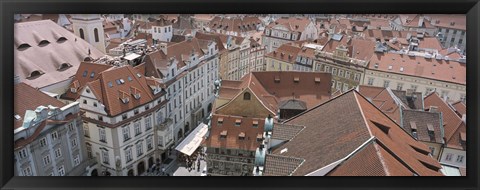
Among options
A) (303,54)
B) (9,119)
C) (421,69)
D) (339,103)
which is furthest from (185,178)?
(303,54)

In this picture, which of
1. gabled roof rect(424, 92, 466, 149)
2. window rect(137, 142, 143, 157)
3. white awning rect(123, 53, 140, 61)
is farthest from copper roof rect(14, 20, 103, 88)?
gabled roof rect(424, 92, 466, 149)

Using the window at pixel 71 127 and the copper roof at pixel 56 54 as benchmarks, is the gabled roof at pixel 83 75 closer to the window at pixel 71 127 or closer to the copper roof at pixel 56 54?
the copper roof at pixel 56 54

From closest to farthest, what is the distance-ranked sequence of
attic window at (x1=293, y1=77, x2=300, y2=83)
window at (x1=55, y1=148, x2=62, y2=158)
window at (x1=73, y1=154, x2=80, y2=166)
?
window at (x1=55, y1=148, x2=62, y2=158)
window at (x1=73, y1=154, x2=80, y2=166)
attic window at (x1=293, y1=77, x2=300, y2=83)

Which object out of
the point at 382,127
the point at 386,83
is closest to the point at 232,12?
the point at 382,127

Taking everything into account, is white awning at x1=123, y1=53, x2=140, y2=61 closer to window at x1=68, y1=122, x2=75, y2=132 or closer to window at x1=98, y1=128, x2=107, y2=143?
window at x1=98, y1=128, x2=107, y2=143

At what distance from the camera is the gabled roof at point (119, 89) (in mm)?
5609

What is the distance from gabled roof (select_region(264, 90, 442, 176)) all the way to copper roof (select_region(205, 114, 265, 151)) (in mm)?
1291

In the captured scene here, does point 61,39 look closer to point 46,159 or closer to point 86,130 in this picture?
point 86,130

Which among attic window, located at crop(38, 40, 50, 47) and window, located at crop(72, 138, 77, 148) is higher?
attic window, located at crop(38, 40, 50, 47)

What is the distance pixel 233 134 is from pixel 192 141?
1528 mm

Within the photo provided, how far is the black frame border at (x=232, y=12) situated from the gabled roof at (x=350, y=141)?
20.5 inches

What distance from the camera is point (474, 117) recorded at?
1880mm

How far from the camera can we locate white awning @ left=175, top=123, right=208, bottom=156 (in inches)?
273

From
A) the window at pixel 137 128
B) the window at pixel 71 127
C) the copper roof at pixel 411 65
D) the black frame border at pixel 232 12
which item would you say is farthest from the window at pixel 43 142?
the copper roof at pixel 411 65
